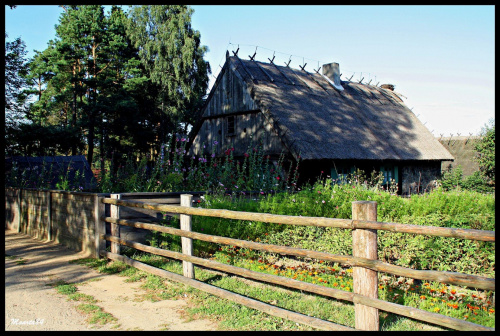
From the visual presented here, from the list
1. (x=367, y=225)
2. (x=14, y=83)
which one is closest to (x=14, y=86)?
(x=14, y=83)

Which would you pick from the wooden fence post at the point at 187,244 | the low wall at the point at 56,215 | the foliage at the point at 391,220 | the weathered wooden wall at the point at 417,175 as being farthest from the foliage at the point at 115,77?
the wooden fence post at the point at 187,244

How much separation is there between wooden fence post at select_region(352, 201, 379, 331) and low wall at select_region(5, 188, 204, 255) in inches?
179

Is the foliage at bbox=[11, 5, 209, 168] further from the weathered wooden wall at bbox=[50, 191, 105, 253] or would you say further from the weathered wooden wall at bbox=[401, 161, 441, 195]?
the weathered wooden wall at bbox=[50, 191, 105, 253]

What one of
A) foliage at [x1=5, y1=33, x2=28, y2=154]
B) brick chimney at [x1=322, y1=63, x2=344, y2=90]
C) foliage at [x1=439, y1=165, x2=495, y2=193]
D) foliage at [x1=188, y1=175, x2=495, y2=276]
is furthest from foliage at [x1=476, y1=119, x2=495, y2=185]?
foliage at [x1=5, y1=33, x2=28, y2=154]

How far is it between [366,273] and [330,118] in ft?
52.5

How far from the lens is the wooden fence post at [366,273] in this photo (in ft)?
12.8

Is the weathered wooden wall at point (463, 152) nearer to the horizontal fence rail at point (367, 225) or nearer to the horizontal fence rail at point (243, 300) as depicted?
the horizontal fence rail at point (243, 300)

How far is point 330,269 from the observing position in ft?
20.3

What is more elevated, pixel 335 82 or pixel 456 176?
pixel 335 82

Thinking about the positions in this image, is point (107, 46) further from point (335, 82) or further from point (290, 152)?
point (290, 152)

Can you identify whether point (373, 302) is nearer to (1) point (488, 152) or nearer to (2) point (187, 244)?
(2) point (187, 244)
